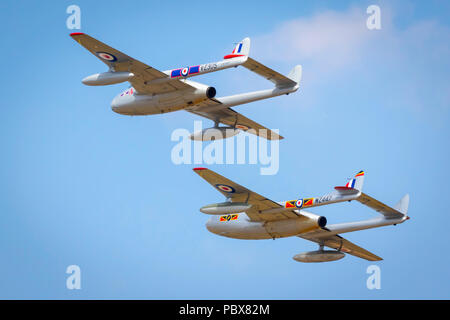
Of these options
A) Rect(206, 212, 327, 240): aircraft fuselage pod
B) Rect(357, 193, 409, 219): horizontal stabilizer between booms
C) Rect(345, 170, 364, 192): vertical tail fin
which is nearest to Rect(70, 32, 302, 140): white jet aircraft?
Rect(206, 212, 327, 240): aircraft fuselage pod

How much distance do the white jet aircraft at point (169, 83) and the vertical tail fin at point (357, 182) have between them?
7597 mm

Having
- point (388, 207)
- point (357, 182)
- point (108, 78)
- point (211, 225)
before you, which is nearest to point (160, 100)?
point (108, 78)

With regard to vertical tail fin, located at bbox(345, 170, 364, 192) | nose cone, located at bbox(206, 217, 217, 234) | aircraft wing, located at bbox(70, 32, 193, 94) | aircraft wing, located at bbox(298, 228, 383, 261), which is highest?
aircraft wing, located at bbox(70, 32, 193, 94)

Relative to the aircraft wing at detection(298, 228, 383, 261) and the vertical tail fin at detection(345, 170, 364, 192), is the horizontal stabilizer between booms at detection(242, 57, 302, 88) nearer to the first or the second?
the vertical tail fin at detection(345, 170, 364, 192)

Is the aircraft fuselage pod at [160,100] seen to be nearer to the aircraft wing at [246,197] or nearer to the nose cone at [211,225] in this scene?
the aircraft wing at [246,197]

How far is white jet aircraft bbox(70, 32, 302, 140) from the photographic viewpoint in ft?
209

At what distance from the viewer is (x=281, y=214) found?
66875mm

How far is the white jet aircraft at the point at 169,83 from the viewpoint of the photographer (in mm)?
63750

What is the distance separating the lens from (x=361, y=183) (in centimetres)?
6194

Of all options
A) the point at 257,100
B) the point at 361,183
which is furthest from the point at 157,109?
the point at 361,183

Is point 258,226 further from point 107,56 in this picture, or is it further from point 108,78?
point 107,56

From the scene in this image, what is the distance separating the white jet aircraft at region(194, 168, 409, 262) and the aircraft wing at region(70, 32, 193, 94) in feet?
23.3

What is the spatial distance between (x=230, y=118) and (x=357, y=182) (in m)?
14.6
